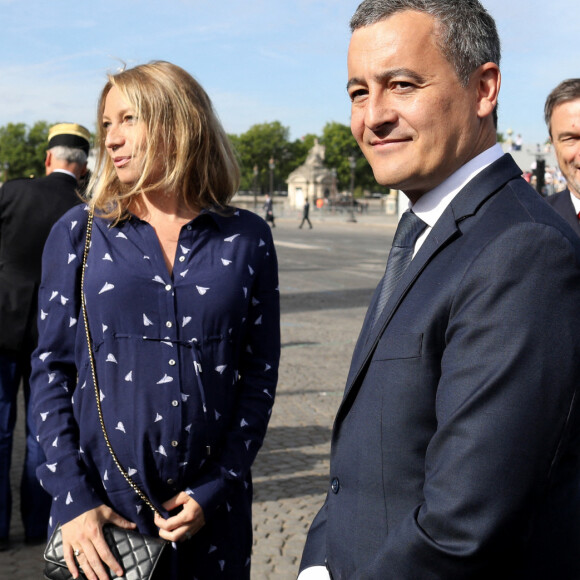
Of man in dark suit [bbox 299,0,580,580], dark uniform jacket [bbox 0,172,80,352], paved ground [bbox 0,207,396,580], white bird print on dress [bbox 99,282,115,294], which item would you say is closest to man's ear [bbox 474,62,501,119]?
man in dark suit [bbox 299,0,580,580]

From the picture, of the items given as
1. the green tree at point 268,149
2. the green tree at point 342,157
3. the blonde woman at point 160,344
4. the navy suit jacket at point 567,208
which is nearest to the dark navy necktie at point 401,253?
the blonde woman at point 160,344

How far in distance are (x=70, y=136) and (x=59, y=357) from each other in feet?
8.79

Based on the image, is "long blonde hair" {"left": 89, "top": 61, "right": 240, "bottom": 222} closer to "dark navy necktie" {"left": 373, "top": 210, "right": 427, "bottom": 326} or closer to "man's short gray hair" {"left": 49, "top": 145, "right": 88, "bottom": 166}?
"dark navy necktie" {"left": 373, "top": 210, "right": 427, "bottom": 326}

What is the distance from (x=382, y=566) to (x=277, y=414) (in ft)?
19.1

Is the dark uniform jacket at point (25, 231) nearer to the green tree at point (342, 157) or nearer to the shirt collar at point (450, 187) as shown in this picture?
the shirt collar at point (450, 187)

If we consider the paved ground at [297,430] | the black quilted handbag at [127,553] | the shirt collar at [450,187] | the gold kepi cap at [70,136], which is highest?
the gold kepi cap at [70,136]

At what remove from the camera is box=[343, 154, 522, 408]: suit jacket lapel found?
4.98ft

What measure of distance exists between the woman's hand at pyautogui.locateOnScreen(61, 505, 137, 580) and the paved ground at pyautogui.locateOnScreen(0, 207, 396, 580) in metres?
2.08

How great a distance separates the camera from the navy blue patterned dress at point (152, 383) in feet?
7.47

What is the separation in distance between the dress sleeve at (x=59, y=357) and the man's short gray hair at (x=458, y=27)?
1226mm

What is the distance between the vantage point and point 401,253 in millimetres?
1719

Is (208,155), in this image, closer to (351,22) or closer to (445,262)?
(351,22)

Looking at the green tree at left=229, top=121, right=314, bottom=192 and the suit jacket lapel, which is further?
the green tree at left=229, top=121, right=314, bottom=192

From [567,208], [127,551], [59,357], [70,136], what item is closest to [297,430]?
[70,136]
